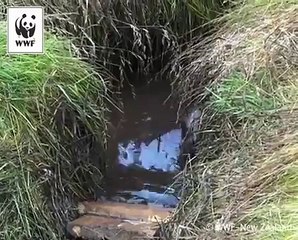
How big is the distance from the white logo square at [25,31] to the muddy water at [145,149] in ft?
2.68

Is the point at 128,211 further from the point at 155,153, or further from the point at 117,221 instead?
the point at 155,153

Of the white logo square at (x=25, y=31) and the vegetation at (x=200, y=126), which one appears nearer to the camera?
the vegetation at (x=200, y=126)

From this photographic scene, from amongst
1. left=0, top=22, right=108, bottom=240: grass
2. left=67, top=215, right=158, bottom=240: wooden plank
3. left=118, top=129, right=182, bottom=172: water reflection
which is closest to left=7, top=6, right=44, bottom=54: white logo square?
left=0, top=22, right=108, bottom=240: grass

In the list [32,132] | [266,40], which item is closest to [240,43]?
[266,40]

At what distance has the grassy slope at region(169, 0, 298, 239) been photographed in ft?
7.39

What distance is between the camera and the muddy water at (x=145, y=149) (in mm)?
3311

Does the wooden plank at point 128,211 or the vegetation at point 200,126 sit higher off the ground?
the vegetation at point 200,126

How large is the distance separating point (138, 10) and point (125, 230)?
1.46m

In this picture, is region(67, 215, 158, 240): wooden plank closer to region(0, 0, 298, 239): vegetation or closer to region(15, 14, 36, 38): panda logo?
region(0, 0, 298, 239): vegetation

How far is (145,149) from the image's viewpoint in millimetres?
3641

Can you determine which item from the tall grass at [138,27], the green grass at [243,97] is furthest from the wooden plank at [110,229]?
the tall grass at [138,27]

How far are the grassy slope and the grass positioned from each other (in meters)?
0.45

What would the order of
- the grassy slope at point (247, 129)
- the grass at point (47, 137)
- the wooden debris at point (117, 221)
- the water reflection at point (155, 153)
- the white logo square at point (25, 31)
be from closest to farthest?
the grassy slope at point (247, 129) < the grass at point (47, 137) < the white logo square at point (25, 31) < the wooden debris at point (117, 221) < the water reflection at point (155, 153)

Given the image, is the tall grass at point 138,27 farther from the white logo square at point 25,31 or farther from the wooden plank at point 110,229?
the wooden plank at point 110,229
